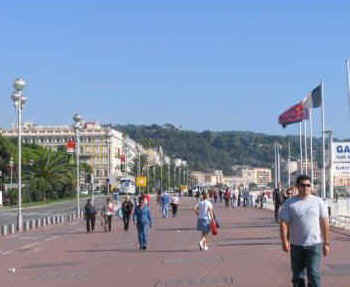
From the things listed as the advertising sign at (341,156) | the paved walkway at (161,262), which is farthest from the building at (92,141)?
the paved walkway at (161,262)

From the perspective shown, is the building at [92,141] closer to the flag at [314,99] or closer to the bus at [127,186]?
the bus at [127,186]

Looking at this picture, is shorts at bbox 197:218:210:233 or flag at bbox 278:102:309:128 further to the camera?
flag at bbox 278:102:309:128

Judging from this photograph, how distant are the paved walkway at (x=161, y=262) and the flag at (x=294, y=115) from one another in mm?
18134

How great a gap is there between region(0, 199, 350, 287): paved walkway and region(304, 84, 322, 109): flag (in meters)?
14.4

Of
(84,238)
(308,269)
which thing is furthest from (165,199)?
(308,269)

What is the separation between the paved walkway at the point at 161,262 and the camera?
15.8m

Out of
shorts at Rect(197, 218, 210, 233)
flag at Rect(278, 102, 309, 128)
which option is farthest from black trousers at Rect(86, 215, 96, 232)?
flag at Rect(278, 102, 309, 128)

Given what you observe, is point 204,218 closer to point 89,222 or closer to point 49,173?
point 89,222

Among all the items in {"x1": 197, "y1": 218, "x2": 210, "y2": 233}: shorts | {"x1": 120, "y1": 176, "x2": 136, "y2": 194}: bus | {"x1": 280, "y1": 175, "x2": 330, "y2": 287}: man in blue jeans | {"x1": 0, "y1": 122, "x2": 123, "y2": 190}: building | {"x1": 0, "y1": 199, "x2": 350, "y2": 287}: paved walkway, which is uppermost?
{"x1": 0, "y1": 122, "x2": 123, "y2": 190}: building

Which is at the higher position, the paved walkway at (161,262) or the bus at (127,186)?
the bus at (127,186)

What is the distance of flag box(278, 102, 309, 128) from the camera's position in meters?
48.6

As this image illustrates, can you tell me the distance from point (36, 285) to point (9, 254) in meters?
9.15

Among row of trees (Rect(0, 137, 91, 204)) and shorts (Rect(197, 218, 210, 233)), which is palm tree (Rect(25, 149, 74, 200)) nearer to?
row of trees (Rect(0, 137, 91, 204))

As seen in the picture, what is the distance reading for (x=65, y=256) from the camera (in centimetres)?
2272
